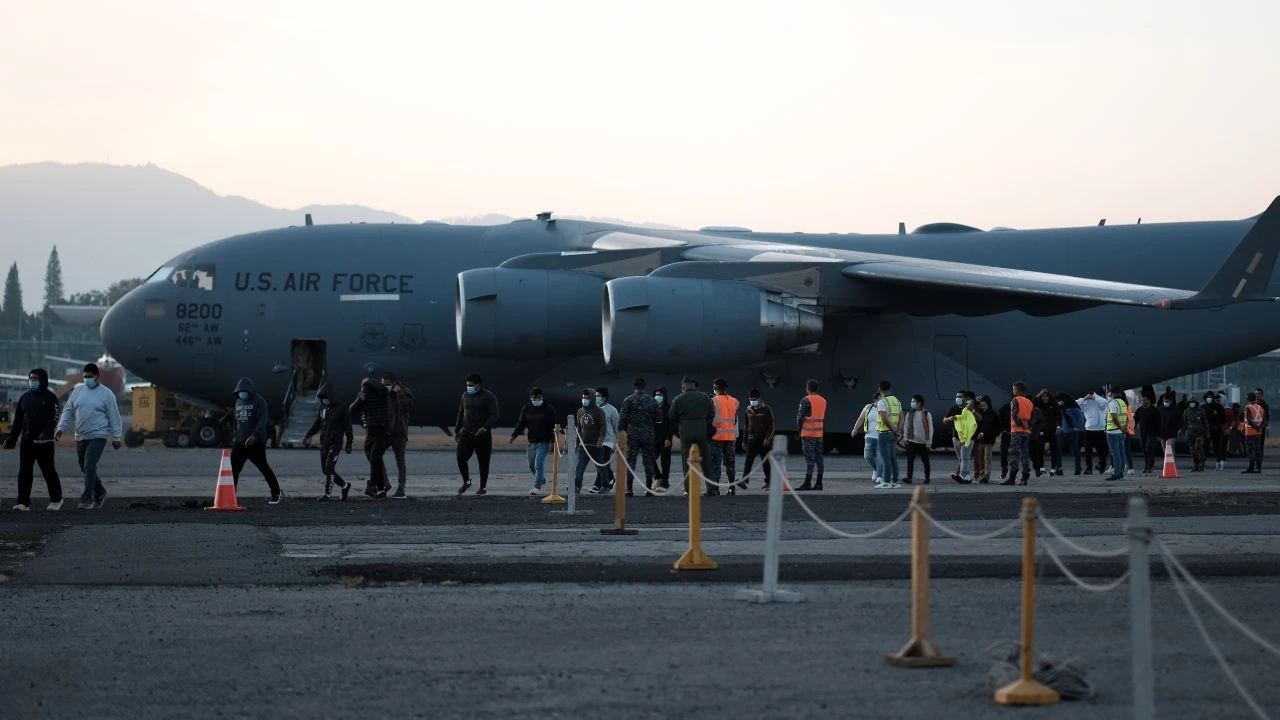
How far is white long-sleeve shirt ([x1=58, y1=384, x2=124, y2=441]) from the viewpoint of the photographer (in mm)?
18484

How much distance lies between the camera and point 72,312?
9400 cm

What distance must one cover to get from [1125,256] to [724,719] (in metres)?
25.5

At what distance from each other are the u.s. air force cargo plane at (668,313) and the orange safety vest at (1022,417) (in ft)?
5.33

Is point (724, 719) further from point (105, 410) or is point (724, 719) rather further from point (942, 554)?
point (105, 410)

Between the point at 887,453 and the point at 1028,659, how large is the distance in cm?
1570

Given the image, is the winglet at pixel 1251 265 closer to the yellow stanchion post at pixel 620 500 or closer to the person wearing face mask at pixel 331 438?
the yellow stanchion post at pixel 620 500

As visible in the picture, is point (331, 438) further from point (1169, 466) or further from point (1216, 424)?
point (1216, 424)

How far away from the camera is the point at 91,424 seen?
18.5 meters

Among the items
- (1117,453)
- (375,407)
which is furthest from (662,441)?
(1117,453)

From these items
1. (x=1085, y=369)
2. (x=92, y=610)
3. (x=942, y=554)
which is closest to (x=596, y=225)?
(x=1085, y=369)

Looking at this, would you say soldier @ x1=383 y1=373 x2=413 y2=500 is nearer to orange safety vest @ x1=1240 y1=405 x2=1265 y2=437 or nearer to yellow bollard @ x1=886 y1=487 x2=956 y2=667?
yellow bollard @ x1=886 y1=487 x2=956 y2=667

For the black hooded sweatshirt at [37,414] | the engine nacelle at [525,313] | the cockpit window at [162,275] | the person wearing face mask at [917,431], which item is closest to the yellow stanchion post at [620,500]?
the black hooded sweatshirt at [37,414]

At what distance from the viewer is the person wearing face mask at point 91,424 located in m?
18.1

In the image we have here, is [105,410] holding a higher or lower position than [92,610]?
higher
